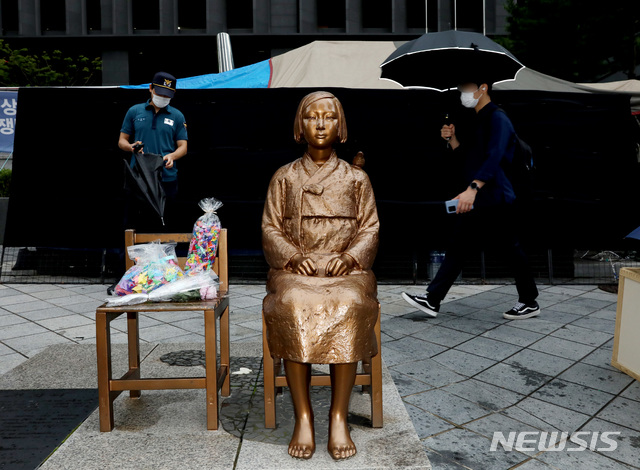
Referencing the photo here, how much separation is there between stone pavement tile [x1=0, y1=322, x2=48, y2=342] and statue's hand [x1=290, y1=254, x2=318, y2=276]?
340 centimetres

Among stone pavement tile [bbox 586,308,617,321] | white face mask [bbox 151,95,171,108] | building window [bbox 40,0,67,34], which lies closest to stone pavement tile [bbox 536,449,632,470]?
stone pavement tile [bbox 586,308,617,321]

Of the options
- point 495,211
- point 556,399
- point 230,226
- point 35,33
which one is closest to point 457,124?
point 495,211

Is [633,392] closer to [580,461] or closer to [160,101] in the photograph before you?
[580,461]

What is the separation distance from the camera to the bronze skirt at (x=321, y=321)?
2307mm

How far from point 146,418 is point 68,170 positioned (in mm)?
4878

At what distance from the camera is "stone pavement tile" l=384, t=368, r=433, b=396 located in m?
3.34

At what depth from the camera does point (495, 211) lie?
496cm

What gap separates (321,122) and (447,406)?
1.86 m

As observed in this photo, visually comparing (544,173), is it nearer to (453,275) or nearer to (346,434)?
(453,275)

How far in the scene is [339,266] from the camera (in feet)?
8.15

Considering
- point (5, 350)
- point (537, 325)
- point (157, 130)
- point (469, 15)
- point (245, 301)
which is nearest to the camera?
point (5, 350)

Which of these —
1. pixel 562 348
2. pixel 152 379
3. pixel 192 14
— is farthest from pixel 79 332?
pixel 192 14

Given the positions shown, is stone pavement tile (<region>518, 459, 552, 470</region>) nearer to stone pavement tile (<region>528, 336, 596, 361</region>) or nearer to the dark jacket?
stone pavement tile (<region>528, 336, 596, 361</region>)

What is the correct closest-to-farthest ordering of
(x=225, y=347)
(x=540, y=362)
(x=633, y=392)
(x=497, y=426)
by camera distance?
(x=497, y=426) < (x=225, y=347) < (x=633, y=392) < (x=540, y=362)
